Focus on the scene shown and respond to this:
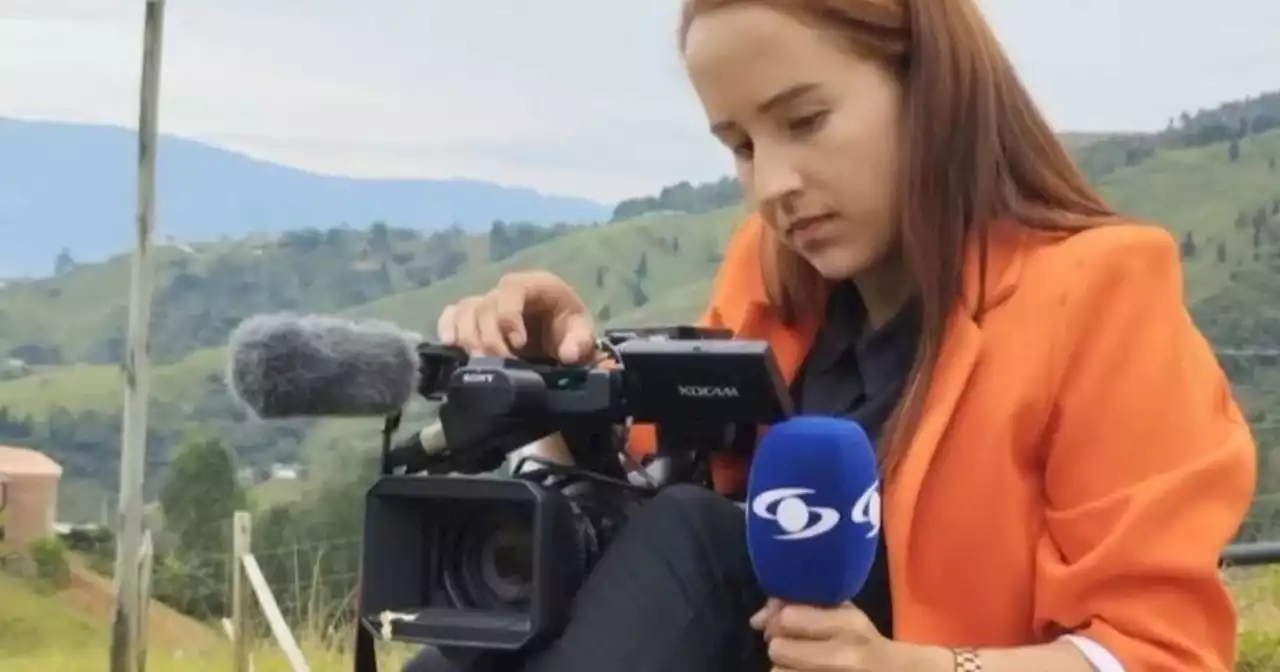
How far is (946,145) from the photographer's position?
953 mm

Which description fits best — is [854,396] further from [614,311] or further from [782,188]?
[614,311]

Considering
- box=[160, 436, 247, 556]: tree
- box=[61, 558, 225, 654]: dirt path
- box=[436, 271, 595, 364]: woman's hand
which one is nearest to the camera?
box=[436, 271, 595, 364]: woman's hand

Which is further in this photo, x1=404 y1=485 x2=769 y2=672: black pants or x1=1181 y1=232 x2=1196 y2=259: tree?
x1=1181 y1=232 x2=1196 y2=259: tree

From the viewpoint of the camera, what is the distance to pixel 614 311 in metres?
2.10

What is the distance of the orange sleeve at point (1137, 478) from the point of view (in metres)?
0.88

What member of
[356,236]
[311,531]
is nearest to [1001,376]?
[311,531]

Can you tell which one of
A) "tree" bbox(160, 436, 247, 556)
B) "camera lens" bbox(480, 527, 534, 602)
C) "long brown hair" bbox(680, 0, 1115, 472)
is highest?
"long brown hair" bbox(680, 0, 1115, 472)

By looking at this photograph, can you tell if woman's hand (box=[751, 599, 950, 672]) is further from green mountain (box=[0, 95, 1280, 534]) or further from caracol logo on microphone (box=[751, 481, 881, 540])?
green mountain (box=[0, 95, 1280, 534])

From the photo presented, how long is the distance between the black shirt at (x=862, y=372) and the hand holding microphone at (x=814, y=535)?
0.20 metres

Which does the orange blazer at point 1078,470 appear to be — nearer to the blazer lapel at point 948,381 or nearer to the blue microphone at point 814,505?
the blazer lapel at point 948,381

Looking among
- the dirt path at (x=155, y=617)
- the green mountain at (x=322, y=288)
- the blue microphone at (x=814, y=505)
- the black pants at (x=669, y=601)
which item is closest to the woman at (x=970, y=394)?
the black pants at (x=669, y=601)

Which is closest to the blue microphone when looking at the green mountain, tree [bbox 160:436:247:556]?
the green mountain

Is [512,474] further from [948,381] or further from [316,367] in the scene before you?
[948,381]

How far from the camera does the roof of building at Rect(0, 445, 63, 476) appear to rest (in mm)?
2332
